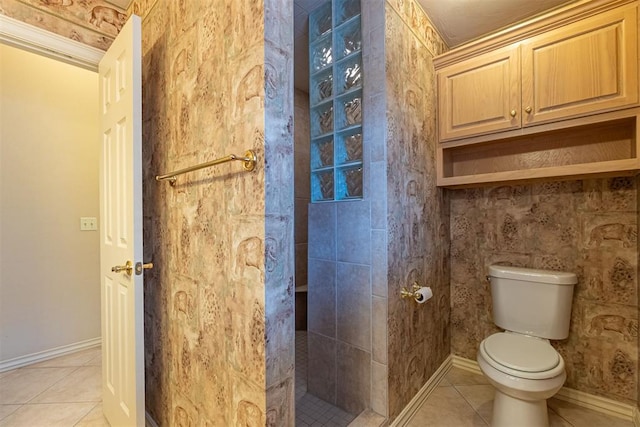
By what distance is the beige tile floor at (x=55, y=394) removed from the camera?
162 cm

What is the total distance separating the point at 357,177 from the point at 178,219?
0.95 meters

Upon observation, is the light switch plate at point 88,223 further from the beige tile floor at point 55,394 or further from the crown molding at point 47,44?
the crown molding at point 47,44

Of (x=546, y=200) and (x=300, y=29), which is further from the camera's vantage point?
(x=300, y=29)

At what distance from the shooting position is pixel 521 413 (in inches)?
54.7

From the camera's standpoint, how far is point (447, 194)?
2.14 metres

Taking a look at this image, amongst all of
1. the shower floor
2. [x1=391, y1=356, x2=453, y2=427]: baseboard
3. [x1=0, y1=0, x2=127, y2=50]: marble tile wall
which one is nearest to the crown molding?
[x1=0, y1=0, x2=127, y2=50]: marble tile wall

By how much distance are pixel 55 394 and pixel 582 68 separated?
3666mm

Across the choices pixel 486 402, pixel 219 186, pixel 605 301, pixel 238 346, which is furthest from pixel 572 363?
pixel 219 186

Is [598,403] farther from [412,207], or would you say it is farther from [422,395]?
[412,207]

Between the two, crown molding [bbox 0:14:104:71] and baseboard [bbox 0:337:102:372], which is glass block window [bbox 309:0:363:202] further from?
baseboard [bbox 0:337:102:372]

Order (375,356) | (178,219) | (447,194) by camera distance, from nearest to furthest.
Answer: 1. (178,219)
2. (375,356)
3. (447,194)

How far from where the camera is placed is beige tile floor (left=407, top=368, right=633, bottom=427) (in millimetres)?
1586

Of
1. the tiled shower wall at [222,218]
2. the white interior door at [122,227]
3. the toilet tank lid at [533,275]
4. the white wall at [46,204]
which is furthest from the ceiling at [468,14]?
the white wall at [46,204]

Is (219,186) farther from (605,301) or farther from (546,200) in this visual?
(605,301)
